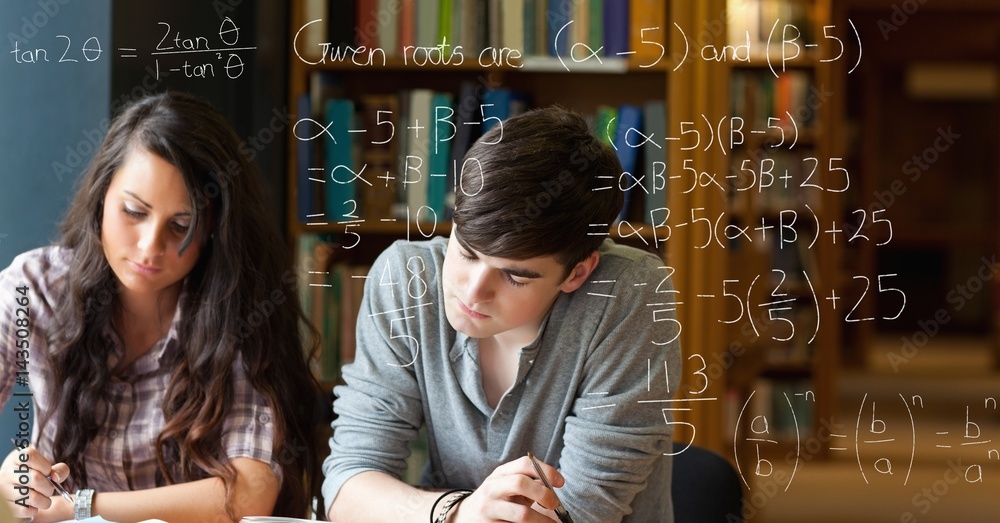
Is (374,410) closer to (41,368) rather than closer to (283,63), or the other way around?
(41,368)

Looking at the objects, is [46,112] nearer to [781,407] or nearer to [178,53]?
[178,53]

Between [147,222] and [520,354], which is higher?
[147,222]

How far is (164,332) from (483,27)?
116cm

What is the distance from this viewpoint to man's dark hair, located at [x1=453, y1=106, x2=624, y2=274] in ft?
4.23

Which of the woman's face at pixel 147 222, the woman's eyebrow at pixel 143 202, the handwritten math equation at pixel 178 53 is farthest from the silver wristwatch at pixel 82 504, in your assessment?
the handwritten math equation at pixel 178 53

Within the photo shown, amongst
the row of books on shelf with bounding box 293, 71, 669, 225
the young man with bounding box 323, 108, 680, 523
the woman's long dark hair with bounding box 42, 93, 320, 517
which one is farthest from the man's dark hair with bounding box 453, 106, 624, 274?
the row of books on shelf with bounding box 293, 71, 669, 225

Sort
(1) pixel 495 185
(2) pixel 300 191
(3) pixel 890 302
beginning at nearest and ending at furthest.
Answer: (1) pixel 495 185 → (2) pixel 300 191 → (3) pixel 890 302

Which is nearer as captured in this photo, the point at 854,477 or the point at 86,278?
the point at 86,278

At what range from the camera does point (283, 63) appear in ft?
8.07

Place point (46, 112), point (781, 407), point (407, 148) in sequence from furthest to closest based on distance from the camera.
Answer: point (781, 407)
point (407, 148)
point (46, 112)

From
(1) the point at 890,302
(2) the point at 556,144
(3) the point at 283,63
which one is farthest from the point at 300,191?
(1) the point at 890,302

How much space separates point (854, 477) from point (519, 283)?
10.6ft

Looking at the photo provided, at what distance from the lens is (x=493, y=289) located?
1.35 meters

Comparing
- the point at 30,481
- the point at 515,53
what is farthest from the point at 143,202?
the point at 515,53
